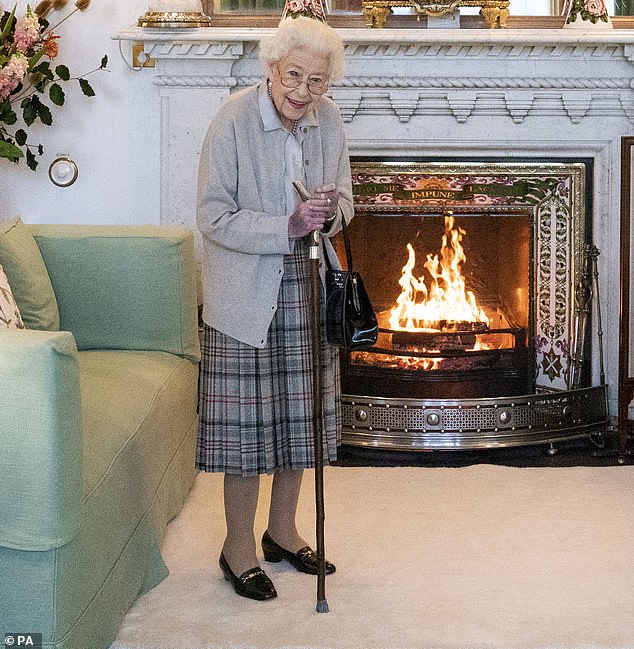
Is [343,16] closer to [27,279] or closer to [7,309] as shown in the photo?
[27,279]

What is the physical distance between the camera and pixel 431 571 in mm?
2727

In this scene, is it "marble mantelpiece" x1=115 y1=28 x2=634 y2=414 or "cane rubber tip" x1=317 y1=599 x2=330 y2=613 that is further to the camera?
"marble mantelpiece" x1=115 y1=28 x2=634 y2=414

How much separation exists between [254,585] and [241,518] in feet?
0.53

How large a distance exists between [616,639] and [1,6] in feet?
9.54

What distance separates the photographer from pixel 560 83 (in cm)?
390

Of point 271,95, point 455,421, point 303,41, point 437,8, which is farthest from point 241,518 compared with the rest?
point 437,8

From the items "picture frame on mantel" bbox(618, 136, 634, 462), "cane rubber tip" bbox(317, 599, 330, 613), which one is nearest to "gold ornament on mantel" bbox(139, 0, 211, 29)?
"picture frame on mantel" bbox(618, 136, 634, 462)

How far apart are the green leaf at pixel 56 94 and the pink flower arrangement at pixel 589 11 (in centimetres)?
178

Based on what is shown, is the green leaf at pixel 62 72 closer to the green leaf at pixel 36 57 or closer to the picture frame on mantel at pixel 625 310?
the green leaf at pixel 36 57

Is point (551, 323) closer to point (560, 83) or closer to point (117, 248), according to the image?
point (560, 83)

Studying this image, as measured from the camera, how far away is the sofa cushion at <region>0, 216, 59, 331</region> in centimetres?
309

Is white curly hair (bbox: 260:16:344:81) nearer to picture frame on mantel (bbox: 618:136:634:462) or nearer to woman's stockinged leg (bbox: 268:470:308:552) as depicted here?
woman's stockinged leg (bbox: 268:470:308:552)

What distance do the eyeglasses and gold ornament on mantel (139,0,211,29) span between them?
1.44 metres

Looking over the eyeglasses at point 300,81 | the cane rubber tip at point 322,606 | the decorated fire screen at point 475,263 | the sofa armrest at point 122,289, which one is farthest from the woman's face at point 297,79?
the decorated fire screen at point 475,263
